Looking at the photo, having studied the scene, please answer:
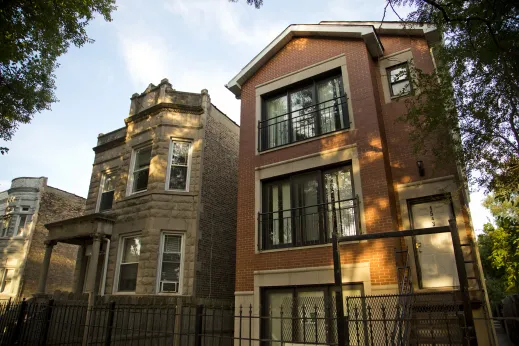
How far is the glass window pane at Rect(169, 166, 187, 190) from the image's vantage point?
13492mm

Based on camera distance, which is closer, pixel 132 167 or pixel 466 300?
pixel 466 300

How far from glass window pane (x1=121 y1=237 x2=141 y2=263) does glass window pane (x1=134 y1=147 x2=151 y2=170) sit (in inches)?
118

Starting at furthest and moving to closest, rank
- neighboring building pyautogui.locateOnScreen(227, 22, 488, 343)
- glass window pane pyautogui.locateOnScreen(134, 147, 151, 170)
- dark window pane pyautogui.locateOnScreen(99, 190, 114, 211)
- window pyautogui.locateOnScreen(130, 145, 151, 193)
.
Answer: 1. dark window pane pyautogui.locateOnScreen(99, 190, 114, 211)
2. glass window pane pyautogui.locateOnScreen(134, 147, 151, 170)
3. window pyautogui.locateOnScreen(130, 145, 151, 193)
4. neighboring building pyautogui.locateOnScreen(227, 22, 488, 343)

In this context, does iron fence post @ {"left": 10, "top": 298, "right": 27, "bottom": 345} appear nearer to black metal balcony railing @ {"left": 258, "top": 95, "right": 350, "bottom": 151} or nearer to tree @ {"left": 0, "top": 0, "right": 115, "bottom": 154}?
tree @ {"left": 0, "top": 0, "right": 115, "bottom": 154}

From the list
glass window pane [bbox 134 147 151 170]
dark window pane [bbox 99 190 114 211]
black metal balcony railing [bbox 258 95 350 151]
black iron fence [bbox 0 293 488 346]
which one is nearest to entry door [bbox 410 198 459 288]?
black iron fence [bbox 0 293 488 346]

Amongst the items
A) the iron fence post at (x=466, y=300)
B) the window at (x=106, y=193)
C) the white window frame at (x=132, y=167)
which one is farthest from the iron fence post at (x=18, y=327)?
the iron fence post at (x=466, y=300)

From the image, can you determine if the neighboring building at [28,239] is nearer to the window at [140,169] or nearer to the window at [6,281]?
the window at [6,281]

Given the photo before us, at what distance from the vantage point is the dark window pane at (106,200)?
1550 cm

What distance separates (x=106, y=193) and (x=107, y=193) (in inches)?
2.9

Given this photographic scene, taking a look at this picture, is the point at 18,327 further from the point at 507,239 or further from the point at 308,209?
the point at 507,239

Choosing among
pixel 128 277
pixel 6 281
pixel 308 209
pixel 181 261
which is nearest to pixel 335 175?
pixel 308 209

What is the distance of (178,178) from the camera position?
1360 centimetres

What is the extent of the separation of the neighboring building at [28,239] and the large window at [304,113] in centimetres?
1960

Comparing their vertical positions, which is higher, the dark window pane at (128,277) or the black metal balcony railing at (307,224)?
the black metal balcony railing at (307,224)
